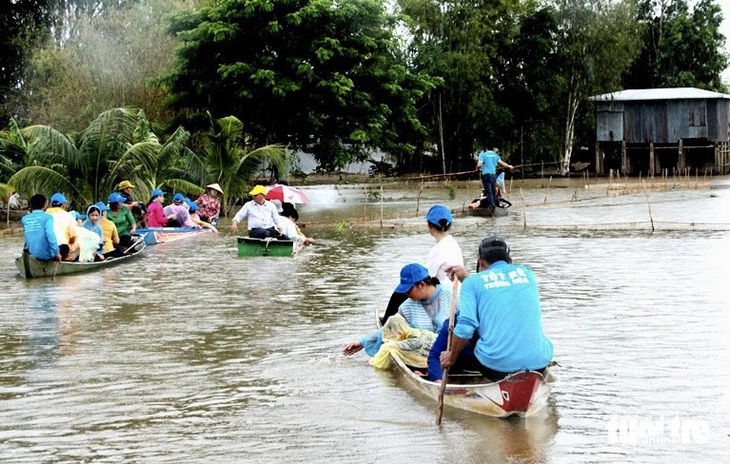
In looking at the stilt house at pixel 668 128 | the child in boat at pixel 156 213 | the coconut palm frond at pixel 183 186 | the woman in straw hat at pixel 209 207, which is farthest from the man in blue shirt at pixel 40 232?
the stilt house at pixel 668 128

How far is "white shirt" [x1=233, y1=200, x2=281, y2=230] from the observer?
1853cm

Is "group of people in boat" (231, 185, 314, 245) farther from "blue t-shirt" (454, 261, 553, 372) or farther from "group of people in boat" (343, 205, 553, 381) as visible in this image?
"blue t-shirt" (454, 261, 553, 372)

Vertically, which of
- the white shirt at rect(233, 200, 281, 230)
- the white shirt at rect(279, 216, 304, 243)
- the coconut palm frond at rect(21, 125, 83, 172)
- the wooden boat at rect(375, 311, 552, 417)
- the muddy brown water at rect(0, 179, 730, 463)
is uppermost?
the coconut palm frond at rect(21, 125, 83, 172)

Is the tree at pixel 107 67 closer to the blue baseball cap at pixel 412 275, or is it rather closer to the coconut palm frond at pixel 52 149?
→ the coconut palm frond at pixel 52 149

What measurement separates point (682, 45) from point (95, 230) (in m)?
41.8

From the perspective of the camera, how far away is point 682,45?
52.9 metres

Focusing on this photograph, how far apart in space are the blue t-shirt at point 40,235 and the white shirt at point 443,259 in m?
7.84

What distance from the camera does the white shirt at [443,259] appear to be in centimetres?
902

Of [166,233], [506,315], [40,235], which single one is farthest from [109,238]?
[506,315]

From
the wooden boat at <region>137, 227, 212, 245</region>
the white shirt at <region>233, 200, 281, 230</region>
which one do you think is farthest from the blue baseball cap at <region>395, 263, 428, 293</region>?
the wooden boat at <region>137, 227, 212, 245</region>

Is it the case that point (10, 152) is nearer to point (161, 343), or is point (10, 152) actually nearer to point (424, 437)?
point (161, 343)

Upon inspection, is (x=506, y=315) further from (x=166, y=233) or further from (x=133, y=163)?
(x=133, y=163)

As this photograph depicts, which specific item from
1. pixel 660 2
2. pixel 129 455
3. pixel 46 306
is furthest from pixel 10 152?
pixel 660 2

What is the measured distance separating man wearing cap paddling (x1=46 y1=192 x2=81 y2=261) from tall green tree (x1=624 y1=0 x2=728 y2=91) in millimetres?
41022
